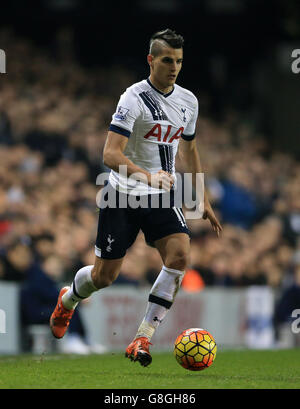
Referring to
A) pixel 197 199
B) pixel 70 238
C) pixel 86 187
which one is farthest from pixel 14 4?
pixel 197 199

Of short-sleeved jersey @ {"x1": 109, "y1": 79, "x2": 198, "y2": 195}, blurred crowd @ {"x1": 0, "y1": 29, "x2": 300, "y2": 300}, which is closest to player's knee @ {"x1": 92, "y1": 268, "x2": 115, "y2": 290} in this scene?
short-sleeved jersey @ {"x1": 109, "y1": 79, "x2": 198, "y2": 195}

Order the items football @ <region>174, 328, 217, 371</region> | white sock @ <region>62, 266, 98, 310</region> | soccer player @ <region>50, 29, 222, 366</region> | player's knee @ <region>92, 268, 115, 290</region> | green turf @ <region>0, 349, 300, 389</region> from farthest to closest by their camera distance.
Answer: white sock @ <region>62, 266, 98, 310</region>, player's knee @ <region>92, 268, 115, 290</region>, soccer player @ <region>50, 29, 222, 366</region>, football @ <region>174, 328, 217, 371</region>, green turf @ <region>0, 349, 300, 389</region>

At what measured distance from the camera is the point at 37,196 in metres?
13.5

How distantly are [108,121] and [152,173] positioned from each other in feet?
38.2

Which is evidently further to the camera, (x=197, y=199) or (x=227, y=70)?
(x=227, y=70)

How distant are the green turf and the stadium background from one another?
10.2 feet

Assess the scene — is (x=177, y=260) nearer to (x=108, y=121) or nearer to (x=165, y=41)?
(x=165, y=41)

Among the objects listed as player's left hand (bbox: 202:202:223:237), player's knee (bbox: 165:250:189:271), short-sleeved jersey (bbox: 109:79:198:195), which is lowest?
player's knee (bbox: 165:250:189:271)

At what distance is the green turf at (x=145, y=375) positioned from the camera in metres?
5.95

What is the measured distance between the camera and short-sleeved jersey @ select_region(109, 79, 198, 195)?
6.83 m

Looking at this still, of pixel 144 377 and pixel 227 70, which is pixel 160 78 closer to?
pixel 144 377

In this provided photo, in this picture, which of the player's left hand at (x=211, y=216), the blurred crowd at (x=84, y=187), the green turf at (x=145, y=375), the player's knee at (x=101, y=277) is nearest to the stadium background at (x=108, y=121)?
the blurred crowd at (x=84, y=187)

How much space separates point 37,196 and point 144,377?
7375 millimetres

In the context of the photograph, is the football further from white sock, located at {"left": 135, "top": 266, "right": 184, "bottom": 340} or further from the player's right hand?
the player's right hand
